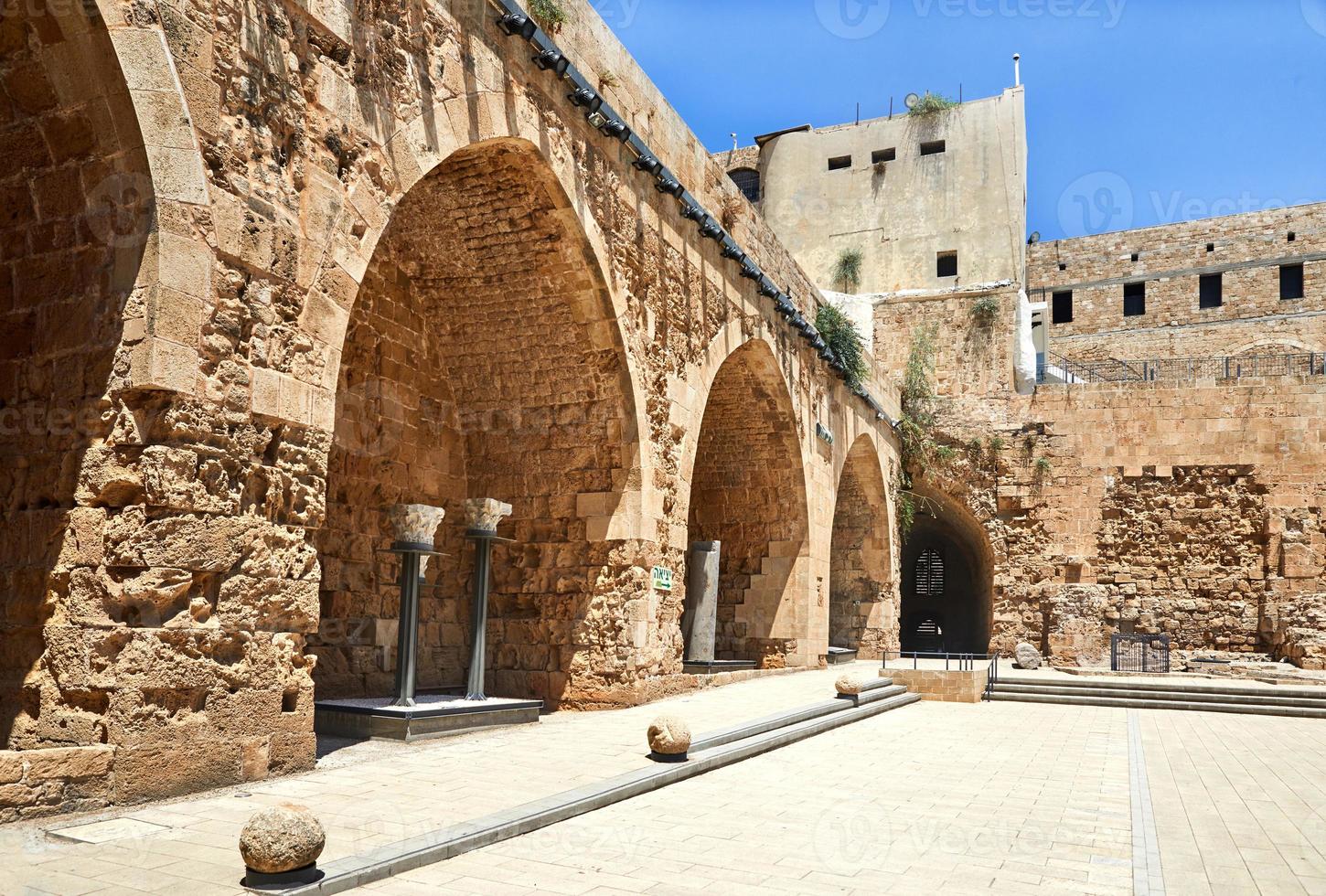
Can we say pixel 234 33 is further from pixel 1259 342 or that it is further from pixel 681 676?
pixel 1259 342

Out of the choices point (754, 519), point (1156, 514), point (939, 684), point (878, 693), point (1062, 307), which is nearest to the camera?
point (878, 693)

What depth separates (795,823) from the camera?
5242mm

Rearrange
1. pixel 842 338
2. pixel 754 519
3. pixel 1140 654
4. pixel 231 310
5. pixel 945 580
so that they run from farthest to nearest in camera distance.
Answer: pixel 945 580, pixel 1140 654, pixel 842 338, pixel 754 519, pixel 231 310

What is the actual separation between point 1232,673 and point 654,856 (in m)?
15.0

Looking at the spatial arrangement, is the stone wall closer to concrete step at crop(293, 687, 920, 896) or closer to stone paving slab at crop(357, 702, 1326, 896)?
stone paving slab at crop(357, 702, 1326, 896)

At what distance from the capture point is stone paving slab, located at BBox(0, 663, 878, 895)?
3.62 meters

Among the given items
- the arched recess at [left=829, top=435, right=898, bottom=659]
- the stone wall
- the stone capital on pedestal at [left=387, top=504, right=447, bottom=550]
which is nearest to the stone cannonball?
the arched recess at [left=829, top=435, right=898, bottom=659]

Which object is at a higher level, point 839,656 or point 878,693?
point 878,693

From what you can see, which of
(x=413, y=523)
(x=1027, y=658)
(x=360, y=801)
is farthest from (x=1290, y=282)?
(x=360, y=801)

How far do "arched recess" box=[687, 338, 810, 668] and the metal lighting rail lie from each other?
129cm

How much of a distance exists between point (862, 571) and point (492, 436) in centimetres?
1207

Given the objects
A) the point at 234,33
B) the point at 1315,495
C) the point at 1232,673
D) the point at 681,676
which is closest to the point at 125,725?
the point at 234,33

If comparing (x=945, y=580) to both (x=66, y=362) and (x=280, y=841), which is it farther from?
(x=280, y=841)

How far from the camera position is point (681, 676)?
10.7 metres
